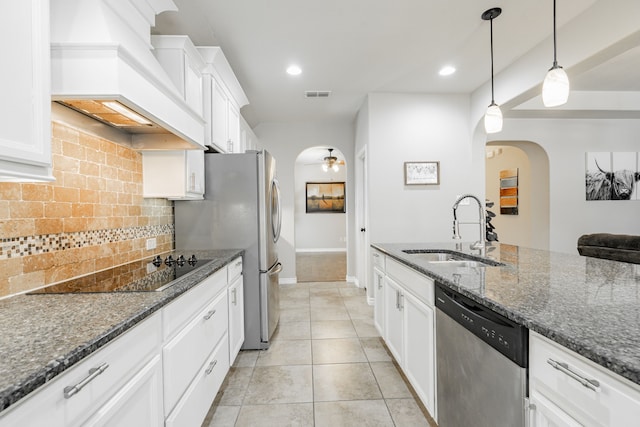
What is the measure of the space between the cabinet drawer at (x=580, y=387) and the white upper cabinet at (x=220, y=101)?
2390 mm

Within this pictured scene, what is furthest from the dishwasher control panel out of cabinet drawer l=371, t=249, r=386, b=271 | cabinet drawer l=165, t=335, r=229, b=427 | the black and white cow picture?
the black and white cow picture

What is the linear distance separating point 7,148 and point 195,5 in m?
1.84

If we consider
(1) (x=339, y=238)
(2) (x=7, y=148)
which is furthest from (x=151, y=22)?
(1) (x=339, y=238)

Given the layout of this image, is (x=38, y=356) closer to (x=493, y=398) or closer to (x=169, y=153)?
(x=493, y=398)

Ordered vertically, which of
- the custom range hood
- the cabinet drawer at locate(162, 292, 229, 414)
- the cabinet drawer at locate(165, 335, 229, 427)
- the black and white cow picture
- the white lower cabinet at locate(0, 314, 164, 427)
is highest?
the custom range hood

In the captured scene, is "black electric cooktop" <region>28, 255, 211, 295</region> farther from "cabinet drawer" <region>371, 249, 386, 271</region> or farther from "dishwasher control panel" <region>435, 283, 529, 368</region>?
"cabinet drawer" <region>371, 249, 386, 271</region>

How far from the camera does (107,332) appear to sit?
2.84ft

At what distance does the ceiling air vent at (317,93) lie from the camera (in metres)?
3.81

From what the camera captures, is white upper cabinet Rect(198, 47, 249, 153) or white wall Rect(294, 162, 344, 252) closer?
white upper cabinet Rect(198, 47, 249, 153)

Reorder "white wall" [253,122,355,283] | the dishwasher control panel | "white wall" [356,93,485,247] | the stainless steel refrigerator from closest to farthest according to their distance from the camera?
the dishwasher control panel < the stainless steel refrigerator < "white wall" [356,93,485,247] < "white wall" [253,122,355,283]

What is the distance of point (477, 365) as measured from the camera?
3.86ft

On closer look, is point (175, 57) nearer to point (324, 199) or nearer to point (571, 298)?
point (571, 298)

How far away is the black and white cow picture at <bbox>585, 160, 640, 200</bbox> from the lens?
455 cm

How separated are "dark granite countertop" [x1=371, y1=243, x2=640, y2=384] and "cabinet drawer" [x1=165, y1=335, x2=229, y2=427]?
1.27 meters
